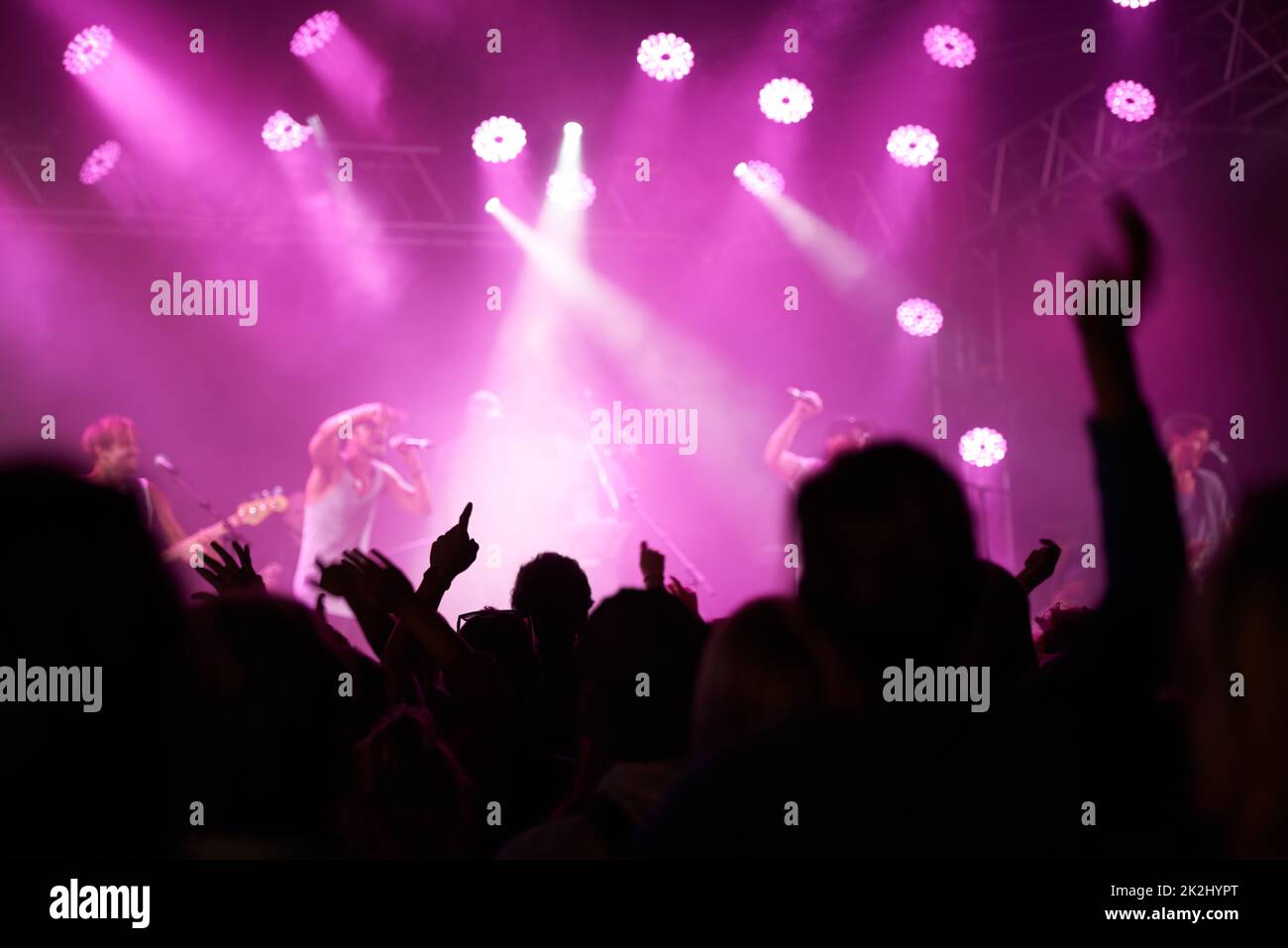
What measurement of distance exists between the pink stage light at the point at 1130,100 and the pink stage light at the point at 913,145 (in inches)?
48.2

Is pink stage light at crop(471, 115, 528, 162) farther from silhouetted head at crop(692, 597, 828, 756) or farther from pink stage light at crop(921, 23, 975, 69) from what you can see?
silhouetted head at crop(692, 597, 828, 756)

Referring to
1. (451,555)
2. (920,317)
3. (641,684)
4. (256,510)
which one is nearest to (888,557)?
(641,684)

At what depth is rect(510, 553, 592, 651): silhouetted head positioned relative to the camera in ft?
9.39

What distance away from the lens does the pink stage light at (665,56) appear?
758cm

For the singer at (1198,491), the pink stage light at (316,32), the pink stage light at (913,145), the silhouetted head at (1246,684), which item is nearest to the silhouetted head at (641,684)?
the silhouetted head at (1246,684)

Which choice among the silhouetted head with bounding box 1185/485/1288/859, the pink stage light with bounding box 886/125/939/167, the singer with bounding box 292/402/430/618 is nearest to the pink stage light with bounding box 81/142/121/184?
the singer with bounding box 292/402/430/618

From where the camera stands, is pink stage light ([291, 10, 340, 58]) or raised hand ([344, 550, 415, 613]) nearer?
raised hand ([344, 550, 415, 613])

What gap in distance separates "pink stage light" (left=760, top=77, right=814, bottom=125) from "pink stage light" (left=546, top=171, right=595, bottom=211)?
141 cm

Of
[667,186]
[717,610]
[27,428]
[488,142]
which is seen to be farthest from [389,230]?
[717,610]

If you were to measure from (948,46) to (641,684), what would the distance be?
6691 mm

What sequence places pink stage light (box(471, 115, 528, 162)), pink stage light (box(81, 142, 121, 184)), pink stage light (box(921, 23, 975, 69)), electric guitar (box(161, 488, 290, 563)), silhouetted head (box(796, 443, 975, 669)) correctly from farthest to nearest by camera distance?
electric guitar (box(161, 488, 290, 563)) → pink stage light (box(471, 115, 528, 162)) → pink stage light (box(81, 142, 121, 184)) → pink stage light (box(921, 23, 975, 69)) → silhouetted head (box(796, 443, 975, 669))

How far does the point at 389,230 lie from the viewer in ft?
29.0

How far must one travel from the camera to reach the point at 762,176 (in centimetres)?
848

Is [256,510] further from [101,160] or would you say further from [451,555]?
[451,555]
